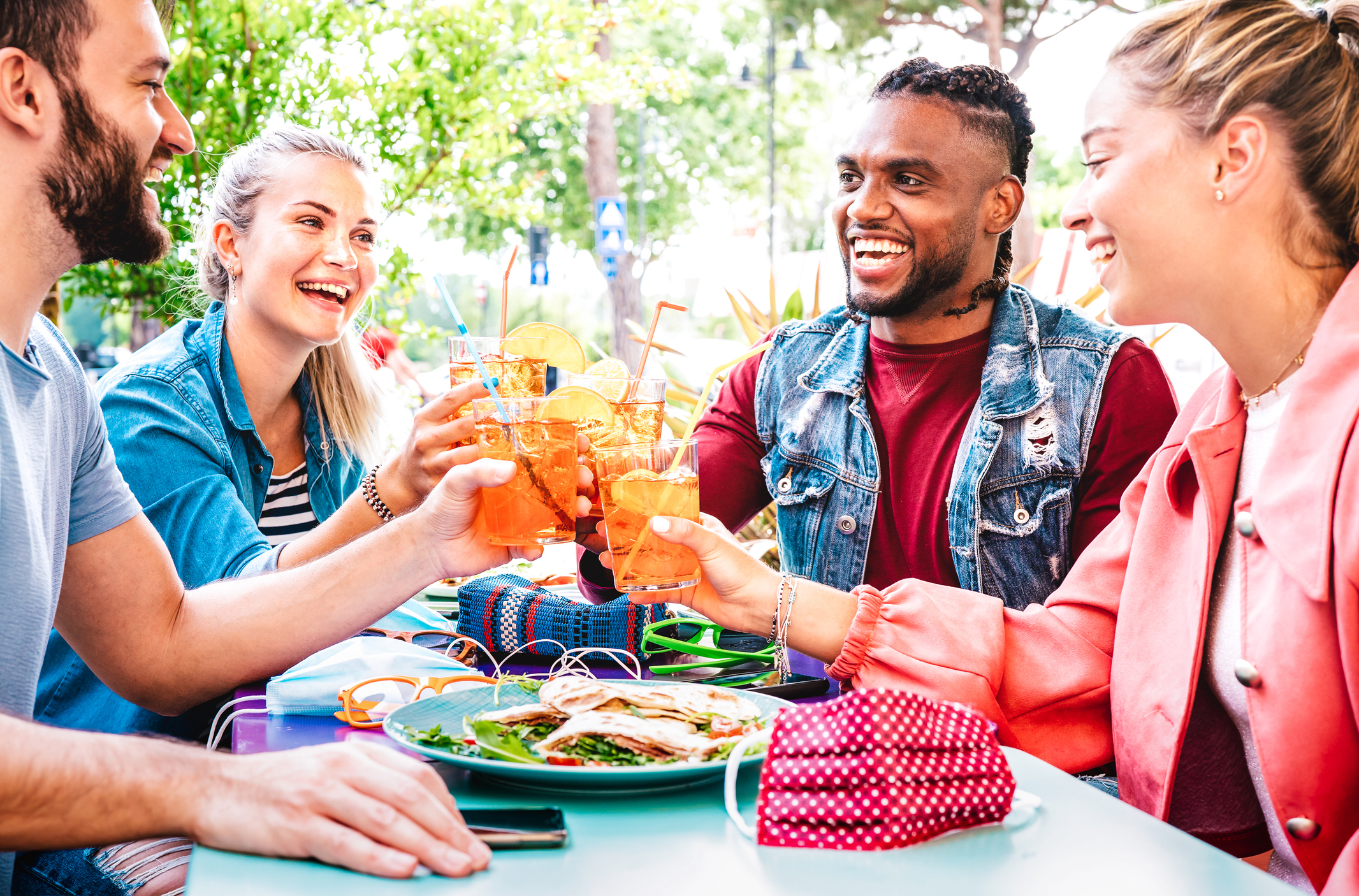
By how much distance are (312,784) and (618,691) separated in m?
0.44

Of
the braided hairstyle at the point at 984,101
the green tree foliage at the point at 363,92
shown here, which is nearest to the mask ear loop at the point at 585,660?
the braided hairstyle at the point at 984,101

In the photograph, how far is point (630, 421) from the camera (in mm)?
1891

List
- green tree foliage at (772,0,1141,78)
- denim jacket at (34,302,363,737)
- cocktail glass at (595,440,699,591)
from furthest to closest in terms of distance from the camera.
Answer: green tree foliage at (772,0,1141,78), denim jacket at (34,302,363,737), cocktail glass at (595,440,699,591)

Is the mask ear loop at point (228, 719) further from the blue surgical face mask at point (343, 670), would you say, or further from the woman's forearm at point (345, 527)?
the woman's forearm at point (345, 527)

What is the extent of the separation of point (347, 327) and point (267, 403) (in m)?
0.31

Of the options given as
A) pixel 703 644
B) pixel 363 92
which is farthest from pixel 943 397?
pixel 363 92

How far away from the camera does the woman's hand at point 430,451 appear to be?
203cm

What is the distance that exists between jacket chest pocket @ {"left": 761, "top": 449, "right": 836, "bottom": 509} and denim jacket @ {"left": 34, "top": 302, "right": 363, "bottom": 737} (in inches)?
45.4

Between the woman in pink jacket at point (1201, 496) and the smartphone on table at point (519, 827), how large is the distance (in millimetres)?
565

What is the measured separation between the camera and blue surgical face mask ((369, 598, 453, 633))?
2.21 metres

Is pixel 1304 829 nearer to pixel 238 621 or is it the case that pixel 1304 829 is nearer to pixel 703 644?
pixel 703 644

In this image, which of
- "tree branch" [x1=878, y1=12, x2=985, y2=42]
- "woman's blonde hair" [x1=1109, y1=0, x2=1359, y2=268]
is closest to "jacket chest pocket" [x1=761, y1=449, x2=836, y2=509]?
"woman's blonde hair" [x1=1109, y1=0, x2=1359, y2=268]

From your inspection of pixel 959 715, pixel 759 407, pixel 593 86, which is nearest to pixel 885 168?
pixel 759 407

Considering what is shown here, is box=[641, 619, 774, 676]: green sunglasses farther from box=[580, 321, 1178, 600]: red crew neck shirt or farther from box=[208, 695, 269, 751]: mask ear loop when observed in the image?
box=[208, 695, 269, 751]: mask ear loop
